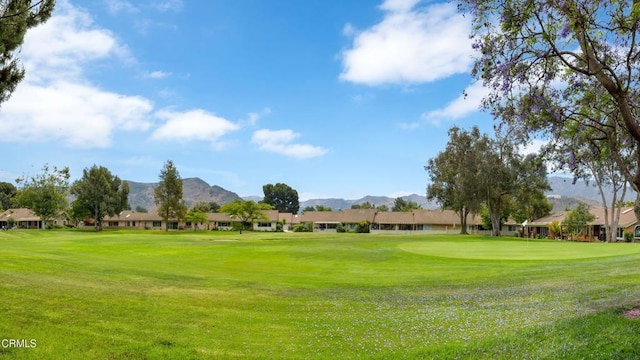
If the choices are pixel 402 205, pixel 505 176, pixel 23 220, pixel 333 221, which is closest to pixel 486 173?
pixel 505 176

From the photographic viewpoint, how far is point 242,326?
11.7m

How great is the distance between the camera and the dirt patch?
10.6 meters

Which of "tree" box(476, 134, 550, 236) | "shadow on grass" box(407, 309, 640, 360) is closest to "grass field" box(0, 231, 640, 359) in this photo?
"shadow on grass" box(407, 309, 640, 360)

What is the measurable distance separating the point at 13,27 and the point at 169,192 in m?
93.6

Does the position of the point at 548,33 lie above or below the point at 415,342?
above

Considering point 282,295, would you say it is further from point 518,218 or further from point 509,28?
point 518,218

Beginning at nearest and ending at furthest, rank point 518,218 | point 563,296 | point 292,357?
1. point 292,357
2. point 563,296
3. point 518,218

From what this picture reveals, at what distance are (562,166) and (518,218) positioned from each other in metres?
98.2

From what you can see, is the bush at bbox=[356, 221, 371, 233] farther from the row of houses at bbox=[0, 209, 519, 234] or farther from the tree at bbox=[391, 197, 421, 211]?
the tree at bbox=[391, 197, 421, 211]

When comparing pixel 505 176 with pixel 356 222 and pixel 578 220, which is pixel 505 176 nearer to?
pixel 578 220

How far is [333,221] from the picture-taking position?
124 meters

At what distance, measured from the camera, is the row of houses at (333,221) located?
383 feet

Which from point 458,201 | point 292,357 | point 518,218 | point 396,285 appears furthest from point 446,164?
point 292,357

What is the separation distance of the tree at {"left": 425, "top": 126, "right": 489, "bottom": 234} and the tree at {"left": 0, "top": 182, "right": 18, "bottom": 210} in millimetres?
142623
